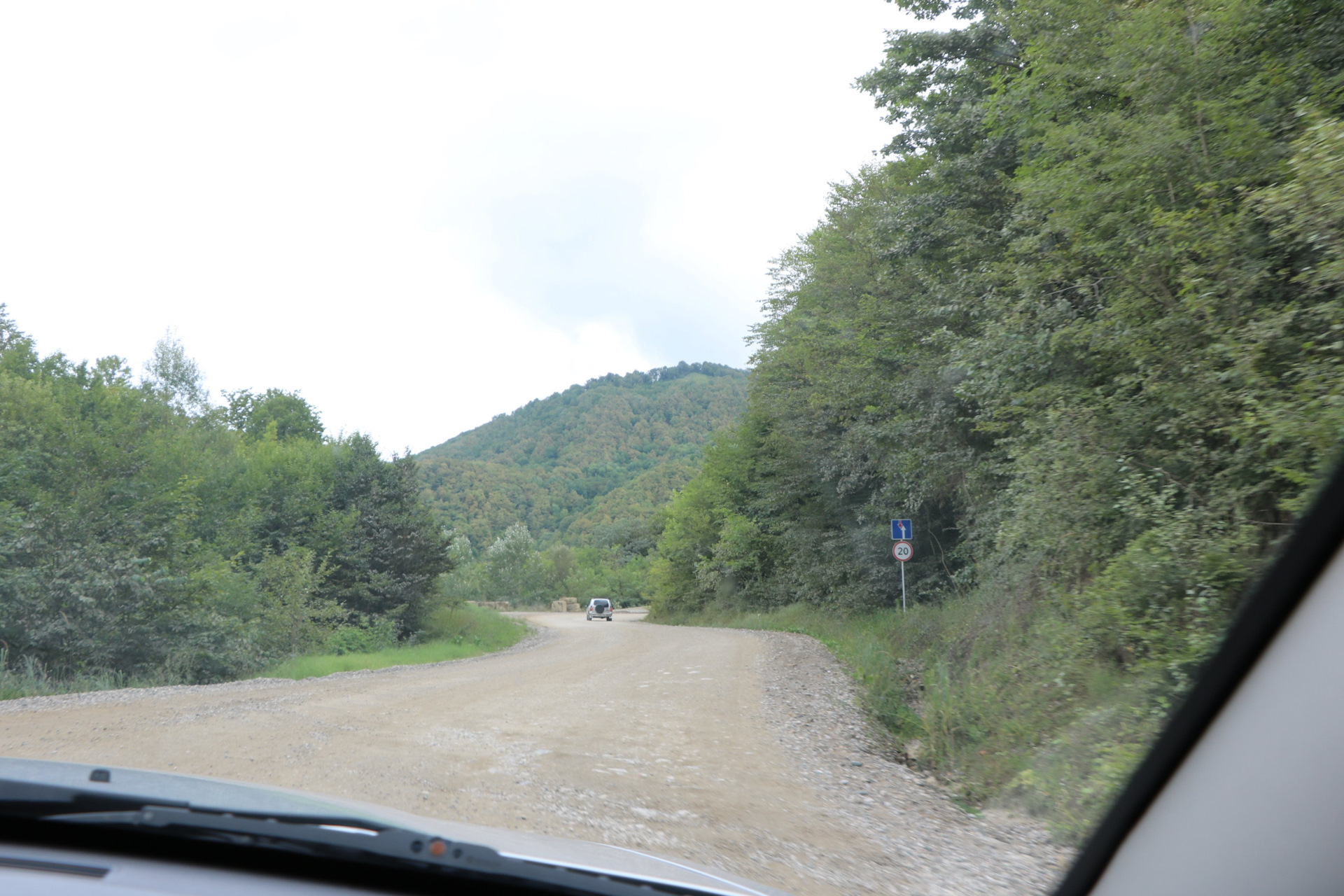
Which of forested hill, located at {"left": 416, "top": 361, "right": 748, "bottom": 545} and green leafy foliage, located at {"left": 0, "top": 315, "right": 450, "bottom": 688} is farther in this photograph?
forested hill, located at {"left": 416, "top": 361, "right": 748, "bottom": 545}

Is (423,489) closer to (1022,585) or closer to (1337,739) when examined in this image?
(1022,585)

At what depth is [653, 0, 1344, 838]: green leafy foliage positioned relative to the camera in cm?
614

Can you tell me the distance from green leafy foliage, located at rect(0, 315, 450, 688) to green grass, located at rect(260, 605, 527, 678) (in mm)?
1448

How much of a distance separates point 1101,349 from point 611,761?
6.84 metres

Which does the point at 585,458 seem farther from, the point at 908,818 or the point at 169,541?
the point at 908,818

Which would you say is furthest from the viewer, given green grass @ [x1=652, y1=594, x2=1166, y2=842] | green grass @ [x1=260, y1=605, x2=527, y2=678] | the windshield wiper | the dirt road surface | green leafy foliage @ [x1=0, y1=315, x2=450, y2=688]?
green leafy foliage @ [x1=0, y1=315, x2=450, y2=688]

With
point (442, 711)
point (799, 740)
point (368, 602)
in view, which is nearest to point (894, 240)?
point (799, 740)

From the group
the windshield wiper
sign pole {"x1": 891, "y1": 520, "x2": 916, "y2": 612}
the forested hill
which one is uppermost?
the forested hill

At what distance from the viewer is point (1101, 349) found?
9070mm

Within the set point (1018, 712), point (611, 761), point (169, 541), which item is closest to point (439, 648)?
point (169, 541)

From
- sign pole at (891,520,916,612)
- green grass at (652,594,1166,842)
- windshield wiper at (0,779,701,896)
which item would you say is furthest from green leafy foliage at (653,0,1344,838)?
windshield wiper at (0,779,701,896)

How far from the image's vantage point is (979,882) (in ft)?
14.4

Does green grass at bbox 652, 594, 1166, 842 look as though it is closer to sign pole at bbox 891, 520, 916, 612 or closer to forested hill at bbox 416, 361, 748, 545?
sign pole at bbox 891, 520, 916, 612

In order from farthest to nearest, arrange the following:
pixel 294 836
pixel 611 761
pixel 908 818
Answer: pixel 611 761, pixel 908 818, pixel 294 836
